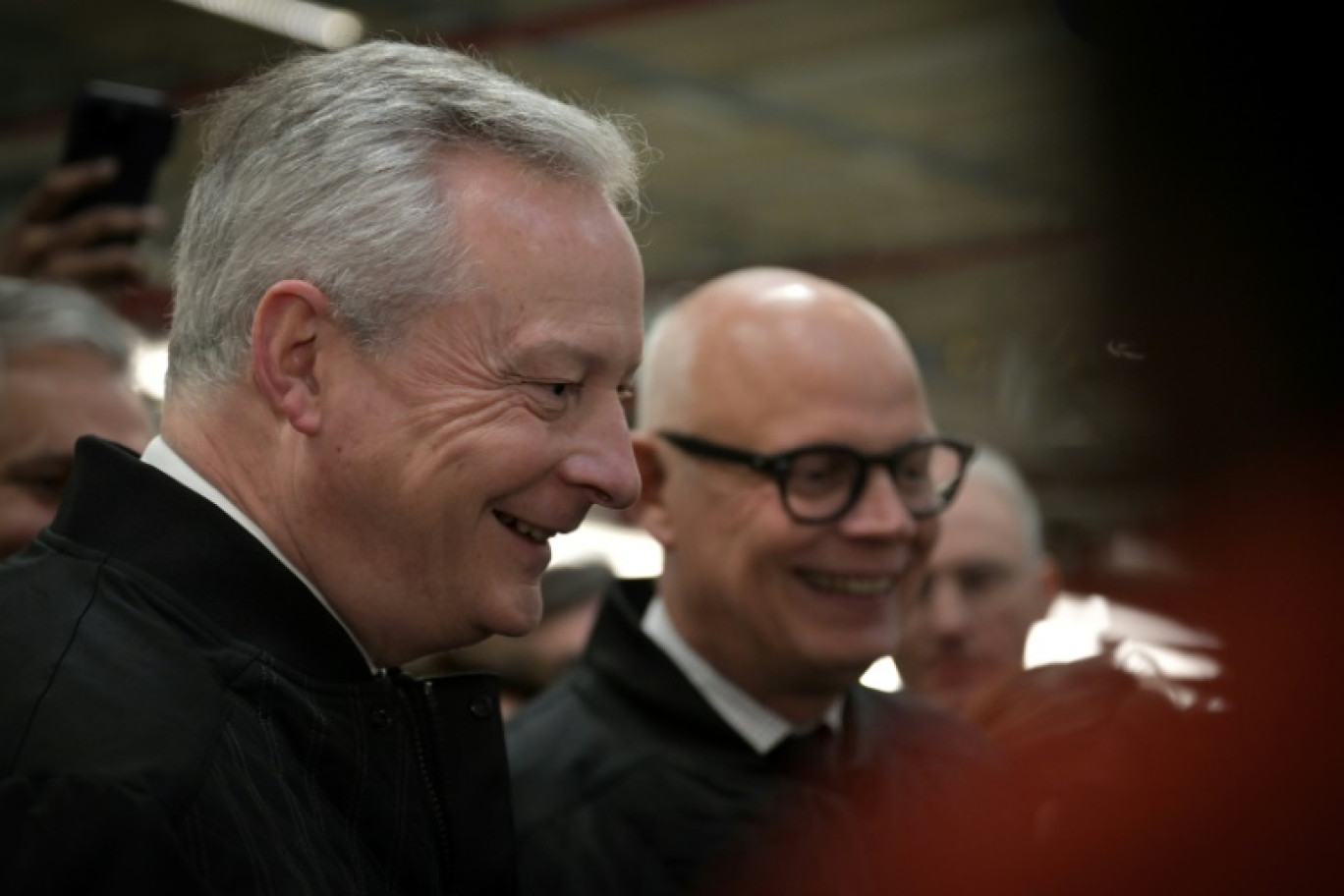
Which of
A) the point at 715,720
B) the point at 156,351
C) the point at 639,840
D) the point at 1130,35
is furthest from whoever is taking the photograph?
the point at 156,351

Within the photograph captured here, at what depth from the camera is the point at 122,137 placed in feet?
9.62

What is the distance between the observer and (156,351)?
13.3 ft

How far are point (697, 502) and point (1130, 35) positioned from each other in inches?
86.1

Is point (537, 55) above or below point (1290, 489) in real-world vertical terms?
above

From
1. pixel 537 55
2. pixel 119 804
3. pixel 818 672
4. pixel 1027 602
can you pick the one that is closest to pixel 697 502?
pixel 818 672

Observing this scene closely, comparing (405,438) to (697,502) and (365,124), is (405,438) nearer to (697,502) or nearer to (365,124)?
(365,124)

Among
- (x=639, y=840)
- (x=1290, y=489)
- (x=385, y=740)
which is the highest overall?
(x=1290, y=489)

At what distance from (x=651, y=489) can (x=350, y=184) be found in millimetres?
1289

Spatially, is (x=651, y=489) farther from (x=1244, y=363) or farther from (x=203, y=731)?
(x=1244, y=363)

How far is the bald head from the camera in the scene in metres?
2.70

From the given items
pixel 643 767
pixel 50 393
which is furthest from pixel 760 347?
pixel 50 393

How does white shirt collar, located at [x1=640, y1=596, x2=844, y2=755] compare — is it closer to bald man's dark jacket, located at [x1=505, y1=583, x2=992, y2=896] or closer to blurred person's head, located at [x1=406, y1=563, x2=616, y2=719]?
bald man's dark jacket, located at [x1=505, y1=583, x2=992, y2=896]

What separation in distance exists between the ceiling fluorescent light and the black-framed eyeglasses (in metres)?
6.04

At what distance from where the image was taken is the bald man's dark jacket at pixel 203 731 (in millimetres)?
1213
